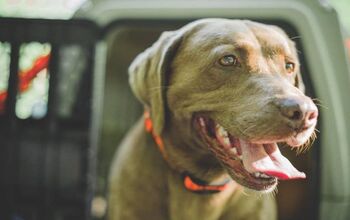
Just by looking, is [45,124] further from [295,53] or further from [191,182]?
[295,53]

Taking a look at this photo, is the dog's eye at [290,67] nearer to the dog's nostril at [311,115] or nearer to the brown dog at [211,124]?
the brown dog at [211,124]

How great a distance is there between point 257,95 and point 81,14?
1.54ft

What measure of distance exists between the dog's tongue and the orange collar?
165 millimetres

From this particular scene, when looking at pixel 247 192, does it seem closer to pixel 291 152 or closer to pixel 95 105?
pixel 291 152

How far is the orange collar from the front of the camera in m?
1.15

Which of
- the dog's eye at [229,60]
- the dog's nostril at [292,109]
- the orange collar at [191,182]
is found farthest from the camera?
the orange collar at [191,182]

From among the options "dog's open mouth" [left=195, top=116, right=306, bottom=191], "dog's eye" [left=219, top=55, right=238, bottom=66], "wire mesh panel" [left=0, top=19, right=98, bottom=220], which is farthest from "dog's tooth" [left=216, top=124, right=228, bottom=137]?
"wire mesh panel" [left=0, top=19, right=98, bottom=220]

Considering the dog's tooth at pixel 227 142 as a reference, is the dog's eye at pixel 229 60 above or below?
above

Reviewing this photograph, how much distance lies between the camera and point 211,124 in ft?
3.49

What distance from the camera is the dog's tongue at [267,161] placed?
961mm

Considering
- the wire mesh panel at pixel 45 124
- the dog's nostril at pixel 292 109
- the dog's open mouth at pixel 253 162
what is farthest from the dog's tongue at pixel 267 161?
the wire mesh panel at pixel 45 124

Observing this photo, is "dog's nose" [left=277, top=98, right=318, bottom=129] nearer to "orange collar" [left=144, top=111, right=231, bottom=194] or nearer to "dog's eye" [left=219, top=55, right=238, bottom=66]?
"dog's eye" [left=219, top=55, right=238, bottom=66]

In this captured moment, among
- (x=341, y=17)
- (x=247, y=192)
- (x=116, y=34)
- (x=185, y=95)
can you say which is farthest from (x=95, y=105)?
(x=341, y=17)

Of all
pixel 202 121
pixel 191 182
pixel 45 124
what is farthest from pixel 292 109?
pixel 45 124
